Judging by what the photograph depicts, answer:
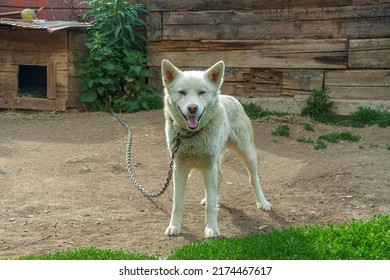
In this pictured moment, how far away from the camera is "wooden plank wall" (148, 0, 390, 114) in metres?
8.82

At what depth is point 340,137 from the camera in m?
7.85

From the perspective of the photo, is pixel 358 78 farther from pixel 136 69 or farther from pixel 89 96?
pixel 89 96

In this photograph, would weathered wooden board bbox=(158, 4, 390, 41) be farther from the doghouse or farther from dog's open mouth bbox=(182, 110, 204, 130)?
dog's open mouth bbox=(182, 110, 204, 130)

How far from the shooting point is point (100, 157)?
23.1 ft

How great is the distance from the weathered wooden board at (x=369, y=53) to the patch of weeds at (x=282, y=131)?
1683mm

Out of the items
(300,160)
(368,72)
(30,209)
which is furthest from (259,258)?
(368,72)

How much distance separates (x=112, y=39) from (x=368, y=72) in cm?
439

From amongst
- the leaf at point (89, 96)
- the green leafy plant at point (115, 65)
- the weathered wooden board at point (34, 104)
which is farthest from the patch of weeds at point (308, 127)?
the weathered wooden board at point (34, 104)

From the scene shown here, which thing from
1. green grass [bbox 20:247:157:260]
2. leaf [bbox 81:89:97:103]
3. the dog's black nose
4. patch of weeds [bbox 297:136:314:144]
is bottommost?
green grass [bbox 20:247:157:260]

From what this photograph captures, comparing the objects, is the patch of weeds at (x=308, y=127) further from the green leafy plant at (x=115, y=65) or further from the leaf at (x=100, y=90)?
the leaf at (x=100, y=90)

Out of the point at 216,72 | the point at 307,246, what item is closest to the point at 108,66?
the point at 216,72

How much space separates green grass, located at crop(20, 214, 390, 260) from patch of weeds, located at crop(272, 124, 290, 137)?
3.86m

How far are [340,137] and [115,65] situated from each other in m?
4.11

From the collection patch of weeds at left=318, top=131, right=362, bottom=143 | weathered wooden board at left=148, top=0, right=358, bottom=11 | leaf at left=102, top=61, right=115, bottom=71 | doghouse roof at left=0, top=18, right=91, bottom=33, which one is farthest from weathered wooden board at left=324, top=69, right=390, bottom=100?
doghouse roof at left=0, top=18, right=91, bottom=33
